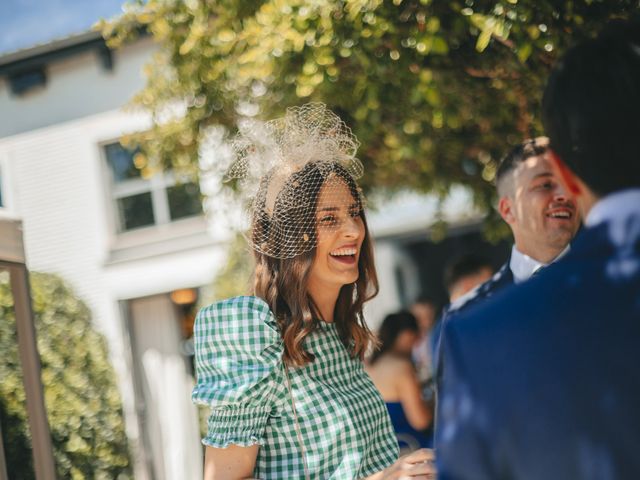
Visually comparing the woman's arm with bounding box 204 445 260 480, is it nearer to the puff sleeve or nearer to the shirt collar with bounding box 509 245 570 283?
the puff sleeve

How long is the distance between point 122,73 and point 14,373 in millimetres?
8560

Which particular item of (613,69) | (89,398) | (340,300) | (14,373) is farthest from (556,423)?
(89,398)

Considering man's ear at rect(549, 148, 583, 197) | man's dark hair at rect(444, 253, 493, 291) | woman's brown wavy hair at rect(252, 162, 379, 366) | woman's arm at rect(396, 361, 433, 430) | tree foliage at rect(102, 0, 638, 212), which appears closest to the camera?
man's ear at rect(549, 148, 583, 197)

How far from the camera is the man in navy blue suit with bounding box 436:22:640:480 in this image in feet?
3.46

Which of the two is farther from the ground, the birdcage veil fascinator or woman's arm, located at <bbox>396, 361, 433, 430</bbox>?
the birdcage veil fascinator

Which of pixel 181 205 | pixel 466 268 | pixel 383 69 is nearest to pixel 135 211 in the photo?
pixel 181 205

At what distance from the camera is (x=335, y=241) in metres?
2.54

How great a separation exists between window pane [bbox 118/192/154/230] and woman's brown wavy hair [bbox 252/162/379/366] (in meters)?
9.52

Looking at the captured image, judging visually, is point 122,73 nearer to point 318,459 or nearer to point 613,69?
point 318,459

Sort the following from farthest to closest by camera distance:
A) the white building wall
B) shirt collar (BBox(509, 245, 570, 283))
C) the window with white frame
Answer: the window with white frame
the white building wall
shirt collar (BBox(509, 245, 570, 283))

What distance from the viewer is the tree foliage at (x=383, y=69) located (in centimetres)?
385

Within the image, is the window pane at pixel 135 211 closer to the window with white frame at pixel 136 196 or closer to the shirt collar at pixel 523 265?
the window with white frame at pixel 136 196

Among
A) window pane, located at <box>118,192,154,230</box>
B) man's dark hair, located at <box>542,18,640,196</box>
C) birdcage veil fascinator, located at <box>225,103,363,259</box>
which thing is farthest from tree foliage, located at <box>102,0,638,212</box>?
window pane, located at <box>118,192,154,230</box>

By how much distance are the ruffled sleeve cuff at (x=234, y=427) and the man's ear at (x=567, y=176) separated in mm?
1154
